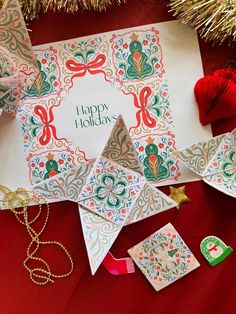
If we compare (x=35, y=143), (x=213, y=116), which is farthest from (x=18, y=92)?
(x=213, y=116)

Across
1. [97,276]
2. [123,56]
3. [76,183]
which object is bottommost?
[97,276]

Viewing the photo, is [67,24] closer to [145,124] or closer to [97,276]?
[145,124]

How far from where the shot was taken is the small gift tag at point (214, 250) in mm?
838

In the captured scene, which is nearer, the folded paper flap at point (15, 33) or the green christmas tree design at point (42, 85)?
the folded paper flap at point (15, 33)

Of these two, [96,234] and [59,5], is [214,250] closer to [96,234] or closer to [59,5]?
[96,234]

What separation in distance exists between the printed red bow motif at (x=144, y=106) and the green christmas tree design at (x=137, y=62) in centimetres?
3

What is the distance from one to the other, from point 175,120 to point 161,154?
2.5 inches

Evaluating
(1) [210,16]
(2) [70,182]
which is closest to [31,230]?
(2) [70,182]

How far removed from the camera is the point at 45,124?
0.85 metres

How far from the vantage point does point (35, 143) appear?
85 cm

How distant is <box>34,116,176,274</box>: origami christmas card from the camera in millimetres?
804

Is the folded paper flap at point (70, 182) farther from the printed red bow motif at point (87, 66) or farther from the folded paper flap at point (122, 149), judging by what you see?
the printed red bow motif at point (87, 66)

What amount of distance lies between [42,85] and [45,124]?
7 cm

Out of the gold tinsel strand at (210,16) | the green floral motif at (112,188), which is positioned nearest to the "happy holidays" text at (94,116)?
the green floral motif at (112,188)
